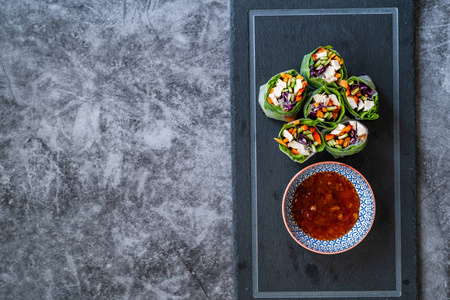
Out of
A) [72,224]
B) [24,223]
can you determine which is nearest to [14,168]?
[24,223]

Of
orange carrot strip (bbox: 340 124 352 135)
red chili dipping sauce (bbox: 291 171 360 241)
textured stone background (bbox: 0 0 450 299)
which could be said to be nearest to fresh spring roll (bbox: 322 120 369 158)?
orange carrot strip (bbox: 340 124 352 135)

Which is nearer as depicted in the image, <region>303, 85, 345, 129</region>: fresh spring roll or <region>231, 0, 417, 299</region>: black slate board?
<region>303, 85, 345, 129</region>: fresh spring roll

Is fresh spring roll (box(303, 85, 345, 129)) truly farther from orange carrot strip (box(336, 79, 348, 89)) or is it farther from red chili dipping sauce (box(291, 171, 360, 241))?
red chili dipping sauce (box(291, 171, 360, 241))

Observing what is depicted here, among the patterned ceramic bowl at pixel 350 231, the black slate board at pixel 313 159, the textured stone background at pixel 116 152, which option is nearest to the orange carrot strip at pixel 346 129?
the patterned ceramic bowl at pixel 350 231

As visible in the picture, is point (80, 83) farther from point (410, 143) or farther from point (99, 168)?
point (410, 143)

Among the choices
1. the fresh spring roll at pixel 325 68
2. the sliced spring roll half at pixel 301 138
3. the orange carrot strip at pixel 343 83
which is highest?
the fresh spring roll at pixel 325 68

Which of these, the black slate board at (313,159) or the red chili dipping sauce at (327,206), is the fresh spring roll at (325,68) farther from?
the red chili dipping sauce at (327,206)
